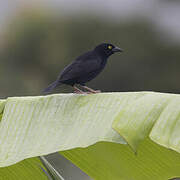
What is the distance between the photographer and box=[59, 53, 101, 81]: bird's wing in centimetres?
407

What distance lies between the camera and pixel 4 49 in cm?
2628

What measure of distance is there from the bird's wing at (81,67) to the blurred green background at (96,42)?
1650cm

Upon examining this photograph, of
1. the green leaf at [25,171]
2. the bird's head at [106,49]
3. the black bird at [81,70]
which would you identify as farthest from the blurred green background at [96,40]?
the green leaf at [25,171]

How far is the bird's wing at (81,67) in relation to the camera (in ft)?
13.4

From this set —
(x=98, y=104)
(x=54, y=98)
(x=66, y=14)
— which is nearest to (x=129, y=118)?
(x=98, y=104)

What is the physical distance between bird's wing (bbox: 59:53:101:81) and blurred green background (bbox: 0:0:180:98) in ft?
54.1

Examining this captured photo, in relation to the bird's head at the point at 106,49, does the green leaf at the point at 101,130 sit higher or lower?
higher

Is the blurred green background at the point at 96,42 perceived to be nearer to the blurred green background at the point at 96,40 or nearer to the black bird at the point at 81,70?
the blurred green background at the point at 96,40

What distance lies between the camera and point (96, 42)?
25703mm

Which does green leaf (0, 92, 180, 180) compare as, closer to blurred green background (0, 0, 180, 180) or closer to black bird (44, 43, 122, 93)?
black bird (44, 43, 122, 93)

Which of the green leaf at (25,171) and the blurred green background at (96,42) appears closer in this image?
the green leaf at (25,171)

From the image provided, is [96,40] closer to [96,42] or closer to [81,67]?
[96,42]

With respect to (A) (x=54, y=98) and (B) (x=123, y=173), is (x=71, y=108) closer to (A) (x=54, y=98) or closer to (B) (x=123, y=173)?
(A) (x=54, y=98)

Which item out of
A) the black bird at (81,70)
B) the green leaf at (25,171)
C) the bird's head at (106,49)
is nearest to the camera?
the green leaf at (25,171)
